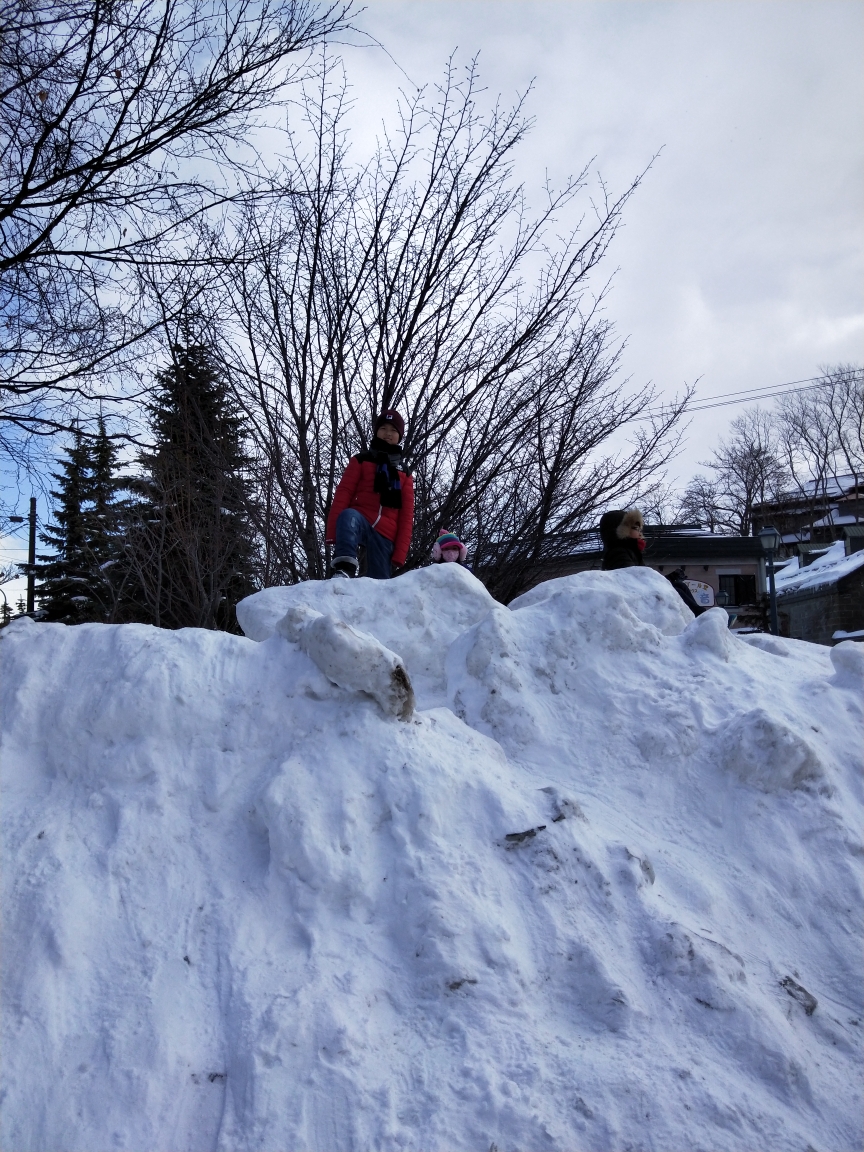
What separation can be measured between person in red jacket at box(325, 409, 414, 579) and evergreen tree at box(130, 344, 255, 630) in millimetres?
954

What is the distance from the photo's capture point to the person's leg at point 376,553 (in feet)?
17.1

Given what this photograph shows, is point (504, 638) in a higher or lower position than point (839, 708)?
higher

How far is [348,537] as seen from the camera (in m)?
4.96

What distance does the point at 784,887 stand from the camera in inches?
102

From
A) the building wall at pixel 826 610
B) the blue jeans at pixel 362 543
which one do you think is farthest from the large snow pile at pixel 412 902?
the building wall at pixel 826 610

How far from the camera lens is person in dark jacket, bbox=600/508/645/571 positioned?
5.58 meters

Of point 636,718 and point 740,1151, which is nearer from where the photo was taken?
point 740,1151

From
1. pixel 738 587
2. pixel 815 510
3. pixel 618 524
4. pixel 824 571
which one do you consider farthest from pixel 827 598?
pixel 618 524

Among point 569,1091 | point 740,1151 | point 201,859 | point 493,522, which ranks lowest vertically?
point 740,1151

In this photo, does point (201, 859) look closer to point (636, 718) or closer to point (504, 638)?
point (504, 638)

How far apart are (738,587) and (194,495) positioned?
29931 mm

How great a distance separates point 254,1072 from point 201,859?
625 mm

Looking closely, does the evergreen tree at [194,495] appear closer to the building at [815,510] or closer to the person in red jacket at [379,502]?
the person in red jacket at [379,502]

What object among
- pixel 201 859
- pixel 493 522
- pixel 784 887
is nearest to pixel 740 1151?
pixel 784 887
